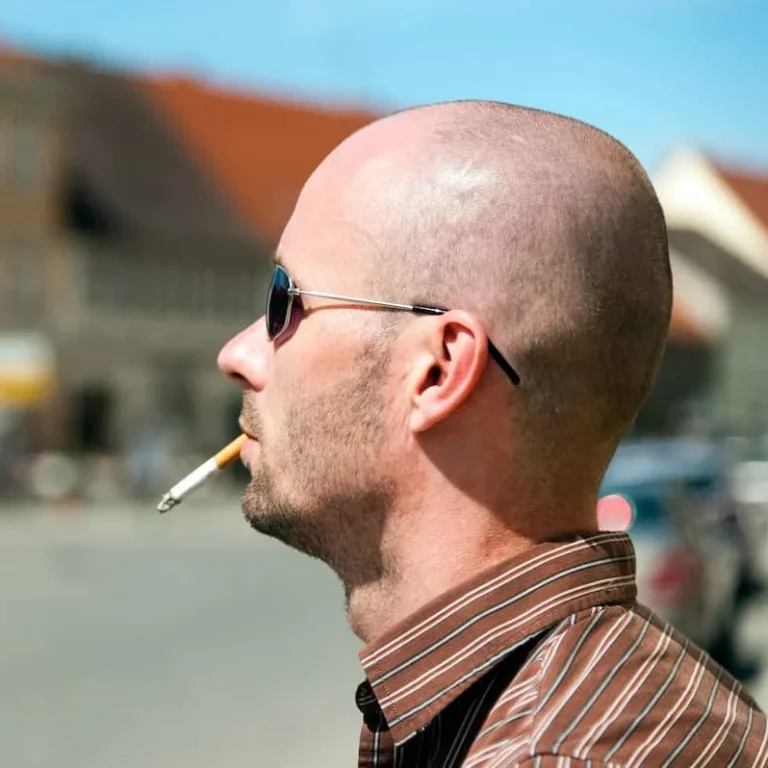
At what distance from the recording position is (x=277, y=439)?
5.61 feet

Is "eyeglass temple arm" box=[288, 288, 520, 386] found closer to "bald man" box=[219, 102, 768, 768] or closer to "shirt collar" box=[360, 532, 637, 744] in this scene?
"bald man" box=[219, 102, 768, 768]

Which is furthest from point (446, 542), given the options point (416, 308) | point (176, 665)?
point (176, 665)

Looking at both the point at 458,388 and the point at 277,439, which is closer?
the point at 458,388

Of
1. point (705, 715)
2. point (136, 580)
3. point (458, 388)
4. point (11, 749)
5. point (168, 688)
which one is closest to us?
point (705, 715)

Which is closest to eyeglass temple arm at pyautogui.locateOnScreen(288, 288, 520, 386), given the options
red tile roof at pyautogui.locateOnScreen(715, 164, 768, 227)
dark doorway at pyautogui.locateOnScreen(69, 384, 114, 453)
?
red tile roof at pyautogui.locateOnScreen(715, 164, 768, 227)

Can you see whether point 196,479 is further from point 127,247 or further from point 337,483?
point 127,247

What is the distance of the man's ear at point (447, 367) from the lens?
5.04 ft

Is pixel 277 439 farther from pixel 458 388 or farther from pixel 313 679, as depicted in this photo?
pixel 313 679

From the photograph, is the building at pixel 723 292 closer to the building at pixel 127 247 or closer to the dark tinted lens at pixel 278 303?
the building at pixel 127 247

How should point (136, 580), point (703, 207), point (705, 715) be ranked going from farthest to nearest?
point (703, 207) → point (136, 580) → point (705, 715)

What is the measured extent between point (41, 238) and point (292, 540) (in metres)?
38.5

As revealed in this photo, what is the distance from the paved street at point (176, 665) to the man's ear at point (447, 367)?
589 centimetres

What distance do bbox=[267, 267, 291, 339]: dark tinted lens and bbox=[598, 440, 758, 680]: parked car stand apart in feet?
22.7

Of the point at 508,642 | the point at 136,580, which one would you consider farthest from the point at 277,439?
the point at 136,580
